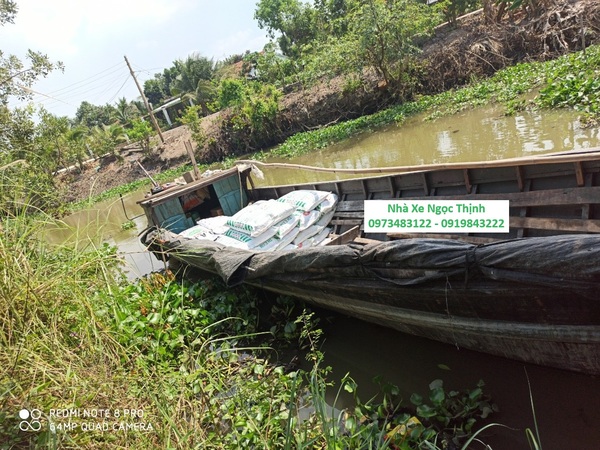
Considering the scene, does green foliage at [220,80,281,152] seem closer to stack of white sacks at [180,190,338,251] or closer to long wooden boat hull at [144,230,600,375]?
A: stack of white sacks at [180,190,338,251]

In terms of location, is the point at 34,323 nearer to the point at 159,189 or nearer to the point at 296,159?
the point at 159,189

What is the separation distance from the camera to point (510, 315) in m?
2.15

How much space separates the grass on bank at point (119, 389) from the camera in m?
1.88

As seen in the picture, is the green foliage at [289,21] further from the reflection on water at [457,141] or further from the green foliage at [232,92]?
the reflection on water at [457,141]

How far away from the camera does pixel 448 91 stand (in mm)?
13359

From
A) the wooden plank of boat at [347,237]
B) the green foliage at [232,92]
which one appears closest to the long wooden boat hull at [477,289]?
the wooden plank of boat at [347,237]

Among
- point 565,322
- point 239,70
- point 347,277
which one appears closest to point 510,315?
point 565,322

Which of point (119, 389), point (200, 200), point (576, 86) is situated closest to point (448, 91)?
point (576, 86)

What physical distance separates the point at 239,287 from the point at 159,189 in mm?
2807

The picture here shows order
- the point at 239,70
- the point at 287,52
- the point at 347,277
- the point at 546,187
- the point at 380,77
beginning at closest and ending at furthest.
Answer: the point at 347,277 < the point at 546,187 < the point at 380,77 < the point at 287,52 < the point at 239,70

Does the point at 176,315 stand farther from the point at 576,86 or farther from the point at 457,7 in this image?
the point at 457,7
